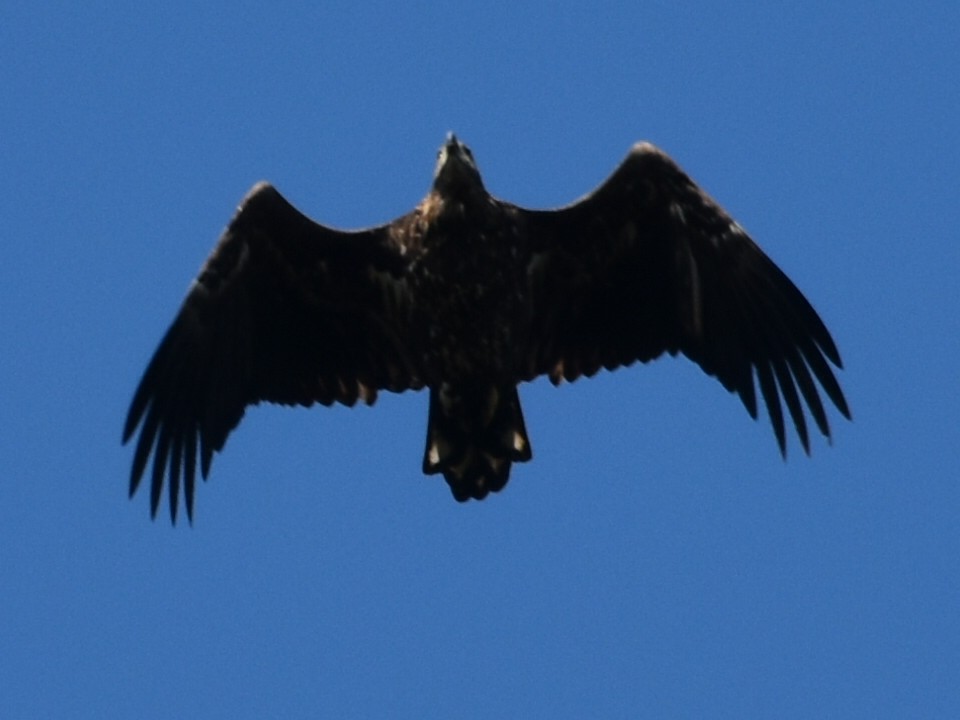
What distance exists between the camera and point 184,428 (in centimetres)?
1498

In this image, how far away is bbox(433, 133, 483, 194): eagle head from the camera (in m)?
14.5

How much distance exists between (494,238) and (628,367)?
143cm

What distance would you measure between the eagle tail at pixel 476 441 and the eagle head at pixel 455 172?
4.40 feet

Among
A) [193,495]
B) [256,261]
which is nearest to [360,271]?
[256,261]

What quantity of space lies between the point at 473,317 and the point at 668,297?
1.48 metres

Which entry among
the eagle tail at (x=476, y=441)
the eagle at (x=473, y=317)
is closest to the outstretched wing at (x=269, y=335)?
the eagle at (x=473, y=317)

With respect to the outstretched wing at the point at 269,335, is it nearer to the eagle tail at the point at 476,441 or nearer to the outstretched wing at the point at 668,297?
the eagle tail at the point at 476,441

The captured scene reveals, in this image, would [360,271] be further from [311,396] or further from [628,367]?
[628,367]

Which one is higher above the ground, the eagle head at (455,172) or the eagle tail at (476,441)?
the eagle head at (455,172)

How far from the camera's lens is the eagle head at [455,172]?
1452 centimetres

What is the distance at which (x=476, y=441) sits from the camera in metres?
14.8

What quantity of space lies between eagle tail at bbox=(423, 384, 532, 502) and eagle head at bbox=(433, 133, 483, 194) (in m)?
1.34

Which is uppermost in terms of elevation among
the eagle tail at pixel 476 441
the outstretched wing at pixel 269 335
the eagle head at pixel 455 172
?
the eagle head at pixel 455 172

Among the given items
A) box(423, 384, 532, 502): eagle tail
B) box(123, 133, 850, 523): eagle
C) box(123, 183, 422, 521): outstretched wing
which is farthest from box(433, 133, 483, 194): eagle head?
box(423, 384, 532, 502): eagle tail
